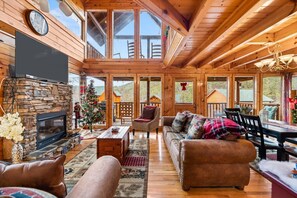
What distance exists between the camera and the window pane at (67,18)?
4402mm

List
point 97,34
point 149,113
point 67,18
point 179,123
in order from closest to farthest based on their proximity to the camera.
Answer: point 179,123 → point 67,18 → point 149,113 → point 97,34

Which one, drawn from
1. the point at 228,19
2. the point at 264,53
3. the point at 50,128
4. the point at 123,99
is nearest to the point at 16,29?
the point at 50,128

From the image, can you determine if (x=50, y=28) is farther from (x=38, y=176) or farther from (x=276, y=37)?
(x=276, y=37)

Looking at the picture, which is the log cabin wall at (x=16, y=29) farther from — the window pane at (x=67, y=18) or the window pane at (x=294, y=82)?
the window pane at (x=294, y=82)

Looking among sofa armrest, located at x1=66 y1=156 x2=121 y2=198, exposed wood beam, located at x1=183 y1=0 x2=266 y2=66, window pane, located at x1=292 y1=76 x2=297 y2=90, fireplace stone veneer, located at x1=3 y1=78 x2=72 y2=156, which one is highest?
exposed wood beam, located at x1=183 y1=0 x2=266 y2=66

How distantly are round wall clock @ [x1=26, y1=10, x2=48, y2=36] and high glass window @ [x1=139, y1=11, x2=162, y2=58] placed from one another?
11.5 ft

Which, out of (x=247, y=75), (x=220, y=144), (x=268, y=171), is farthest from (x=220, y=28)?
(x=247, y=75)

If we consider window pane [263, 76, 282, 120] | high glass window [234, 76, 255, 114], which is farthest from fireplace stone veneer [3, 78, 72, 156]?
window pane [263, 76, 282, 120]

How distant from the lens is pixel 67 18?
5191 millimetres

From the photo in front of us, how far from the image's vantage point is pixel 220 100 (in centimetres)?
816

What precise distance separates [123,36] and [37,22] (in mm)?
3565

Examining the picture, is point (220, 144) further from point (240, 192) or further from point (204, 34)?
point (204, 34)

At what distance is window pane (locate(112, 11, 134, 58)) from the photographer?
22.5ft

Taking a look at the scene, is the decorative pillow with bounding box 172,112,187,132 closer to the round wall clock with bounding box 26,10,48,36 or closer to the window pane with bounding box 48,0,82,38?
the round wall clock with bounding box 26,10,48,36
